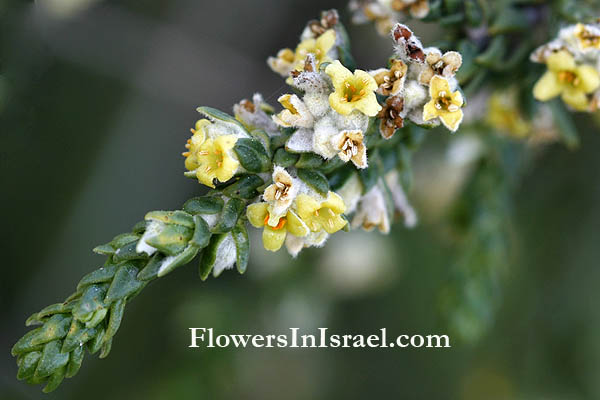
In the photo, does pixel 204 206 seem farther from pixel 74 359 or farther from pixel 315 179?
pixel 74 359

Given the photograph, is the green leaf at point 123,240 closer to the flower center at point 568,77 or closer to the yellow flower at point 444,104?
the yellow flower at point 444,104

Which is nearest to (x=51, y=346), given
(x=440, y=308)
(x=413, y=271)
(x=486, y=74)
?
(x=486, y=74)

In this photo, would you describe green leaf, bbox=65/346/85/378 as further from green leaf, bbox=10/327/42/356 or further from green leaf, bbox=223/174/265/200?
green leaf, bbox=223/174/265/200

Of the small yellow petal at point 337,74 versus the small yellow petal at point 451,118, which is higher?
the small yellow petal at point 337,74

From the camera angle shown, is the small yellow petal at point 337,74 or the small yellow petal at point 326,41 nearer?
the small yellow petal at point 337,74

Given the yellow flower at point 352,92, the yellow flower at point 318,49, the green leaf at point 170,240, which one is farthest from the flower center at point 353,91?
the green leaf at point 170,240

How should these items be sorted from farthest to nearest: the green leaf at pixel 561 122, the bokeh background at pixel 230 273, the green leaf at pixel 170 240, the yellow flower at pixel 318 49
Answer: the bokeh background at pixel 230 273 → the green leaf at pixel 561 122 → the yellow flower at pixel 318 49 → the green leaf at pixel 170 240

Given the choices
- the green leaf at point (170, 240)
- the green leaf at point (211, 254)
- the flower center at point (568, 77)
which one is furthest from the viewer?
the flower center at point (568, 77)

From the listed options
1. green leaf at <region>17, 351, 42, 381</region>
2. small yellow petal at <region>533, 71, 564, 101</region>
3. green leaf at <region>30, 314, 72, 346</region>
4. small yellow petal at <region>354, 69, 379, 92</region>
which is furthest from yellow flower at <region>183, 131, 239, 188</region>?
small yellow petal at <region>533, 71, 564, 101</region>
